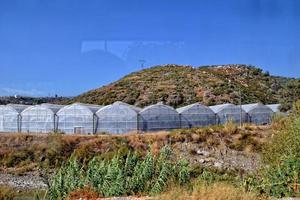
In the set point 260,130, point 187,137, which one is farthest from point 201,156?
point 260,130

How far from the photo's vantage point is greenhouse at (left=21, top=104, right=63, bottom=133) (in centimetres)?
4594

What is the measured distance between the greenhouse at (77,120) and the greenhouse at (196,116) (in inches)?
320

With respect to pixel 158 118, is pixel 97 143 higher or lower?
lower

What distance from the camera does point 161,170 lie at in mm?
11875

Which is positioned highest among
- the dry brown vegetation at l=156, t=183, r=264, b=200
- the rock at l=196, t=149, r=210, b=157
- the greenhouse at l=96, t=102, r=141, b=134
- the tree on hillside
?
the tree on hillside

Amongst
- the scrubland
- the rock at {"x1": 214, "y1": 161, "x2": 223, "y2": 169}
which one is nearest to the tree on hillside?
the scrubland

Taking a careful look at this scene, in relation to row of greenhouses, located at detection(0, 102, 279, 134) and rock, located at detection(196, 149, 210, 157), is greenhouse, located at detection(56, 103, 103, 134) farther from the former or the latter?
rock, located at detection(196, 149, 210, 157)

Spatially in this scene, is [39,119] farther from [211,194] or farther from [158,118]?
[211,194]

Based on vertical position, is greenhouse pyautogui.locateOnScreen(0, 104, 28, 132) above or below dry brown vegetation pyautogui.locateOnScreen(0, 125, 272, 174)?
above

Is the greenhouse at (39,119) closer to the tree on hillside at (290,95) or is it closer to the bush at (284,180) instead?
the tree on hillside at (290,95)

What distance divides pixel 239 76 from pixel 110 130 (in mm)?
48029

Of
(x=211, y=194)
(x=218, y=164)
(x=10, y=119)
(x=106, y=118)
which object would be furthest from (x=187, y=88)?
(x=211, y=194)

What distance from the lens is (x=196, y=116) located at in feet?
158

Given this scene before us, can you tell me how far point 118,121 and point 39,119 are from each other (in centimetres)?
762
